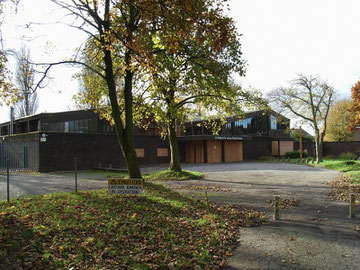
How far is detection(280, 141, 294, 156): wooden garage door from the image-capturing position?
148ft

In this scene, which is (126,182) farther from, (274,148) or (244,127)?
(274,148)

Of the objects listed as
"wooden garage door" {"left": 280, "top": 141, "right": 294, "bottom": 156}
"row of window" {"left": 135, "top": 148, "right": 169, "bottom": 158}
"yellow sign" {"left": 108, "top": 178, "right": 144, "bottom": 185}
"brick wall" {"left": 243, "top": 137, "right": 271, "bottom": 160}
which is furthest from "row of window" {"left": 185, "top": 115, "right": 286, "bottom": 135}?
"yellow sign" {"left": 108, "top": 178, "right": 144, "bottom": 185}

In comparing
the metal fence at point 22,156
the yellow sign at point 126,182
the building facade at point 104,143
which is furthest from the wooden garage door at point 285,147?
the yellow sign at point 126,182

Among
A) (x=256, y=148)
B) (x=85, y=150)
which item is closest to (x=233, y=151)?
(x=256, y=148)

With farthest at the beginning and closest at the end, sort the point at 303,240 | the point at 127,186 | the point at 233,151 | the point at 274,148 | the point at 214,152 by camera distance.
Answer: the point at 274,148 < the point at 233,151 < the point at 214,152 < the point at 127,186 < the point at 303,240

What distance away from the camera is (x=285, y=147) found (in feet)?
149

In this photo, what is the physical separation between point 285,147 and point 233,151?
1112 cm

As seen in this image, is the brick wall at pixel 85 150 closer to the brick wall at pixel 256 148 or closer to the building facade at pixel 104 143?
the building facade at pixel 104 143

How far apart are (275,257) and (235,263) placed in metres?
0.77

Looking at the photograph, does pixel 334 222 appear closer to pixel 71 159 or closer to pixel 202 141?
pixel 71 159

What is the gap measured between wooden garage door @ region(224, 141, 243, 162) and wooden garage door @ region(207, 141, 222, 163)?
1086 millimetres

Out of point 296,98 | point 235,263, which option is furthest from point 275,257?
point 296,98

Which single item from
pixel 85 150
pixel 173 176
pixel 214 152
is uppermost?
pixel 85 150

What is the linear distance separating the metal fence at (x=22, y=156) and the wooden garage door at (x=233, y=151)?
22300mm
